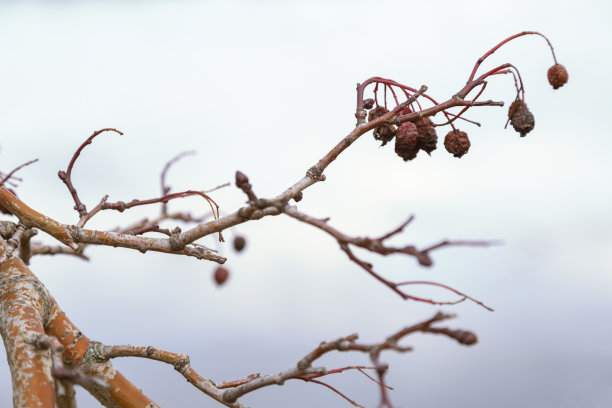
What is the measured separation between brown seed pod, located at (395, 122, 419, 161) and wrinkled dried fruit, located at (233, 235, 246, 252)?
0.73 meters

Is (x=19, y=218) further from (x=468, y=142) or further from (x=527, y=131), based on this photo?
(x=527, y=131)

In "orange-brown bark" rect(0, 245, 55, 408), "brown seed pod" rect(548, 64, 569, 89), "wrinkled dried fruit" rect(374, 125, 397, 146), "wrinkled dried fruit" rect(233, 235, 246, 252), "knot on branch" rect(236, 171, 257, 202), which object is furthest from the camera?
"brown seed pod" rect(548, 64, 569, 89)

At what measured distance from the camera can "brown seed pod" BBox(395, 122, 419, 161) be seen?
2.45 metres

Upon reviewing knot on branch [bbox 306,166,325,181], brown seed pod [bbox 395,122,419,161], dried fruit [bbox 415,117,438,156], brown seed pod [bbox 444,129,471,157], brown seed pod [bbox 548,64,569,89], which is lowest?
knot on branch [bbox 306,166,325,181]

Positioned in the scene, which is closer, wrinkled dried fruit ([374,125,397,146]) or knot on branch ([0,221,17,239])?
wrinkled dried fruit ([374,125,397,146])

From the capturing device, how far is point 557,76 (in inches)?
105

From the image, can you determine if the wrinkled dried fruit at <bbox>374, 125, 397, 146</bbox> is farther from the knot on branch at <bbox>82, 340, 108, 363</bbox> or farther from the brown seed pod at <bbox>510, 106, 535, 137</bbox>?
the knot on branch at <bbox>82, 340, 108, 363</bbox>

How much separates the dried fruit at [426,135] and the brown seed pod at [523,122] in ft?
1.17

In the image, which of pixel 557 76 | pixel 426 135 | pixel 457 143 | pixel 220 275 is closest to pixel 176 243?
pixel 220 275

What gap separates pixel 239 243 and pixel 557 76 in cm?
149

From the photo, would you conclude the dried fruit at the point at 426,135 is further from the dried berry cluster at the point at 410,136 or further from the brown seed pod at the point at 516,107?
the brown seed pod at the point at 516,107

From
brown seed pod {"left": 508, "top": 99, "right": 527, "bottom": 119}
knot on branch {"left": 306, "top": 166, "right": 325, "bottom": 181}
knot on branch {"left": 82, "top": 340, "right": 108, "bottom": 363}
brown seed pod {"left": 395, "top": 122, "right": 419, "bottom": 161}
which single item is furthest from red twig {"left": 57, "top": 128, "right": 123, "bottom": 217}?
brown seed pod {"left": 508, "top": 99, "right": 527, "bottom": 119}

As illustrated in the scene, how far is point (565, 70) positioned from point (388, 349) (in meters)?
1.63

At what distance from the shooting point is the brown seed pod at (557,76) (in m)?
2.66
